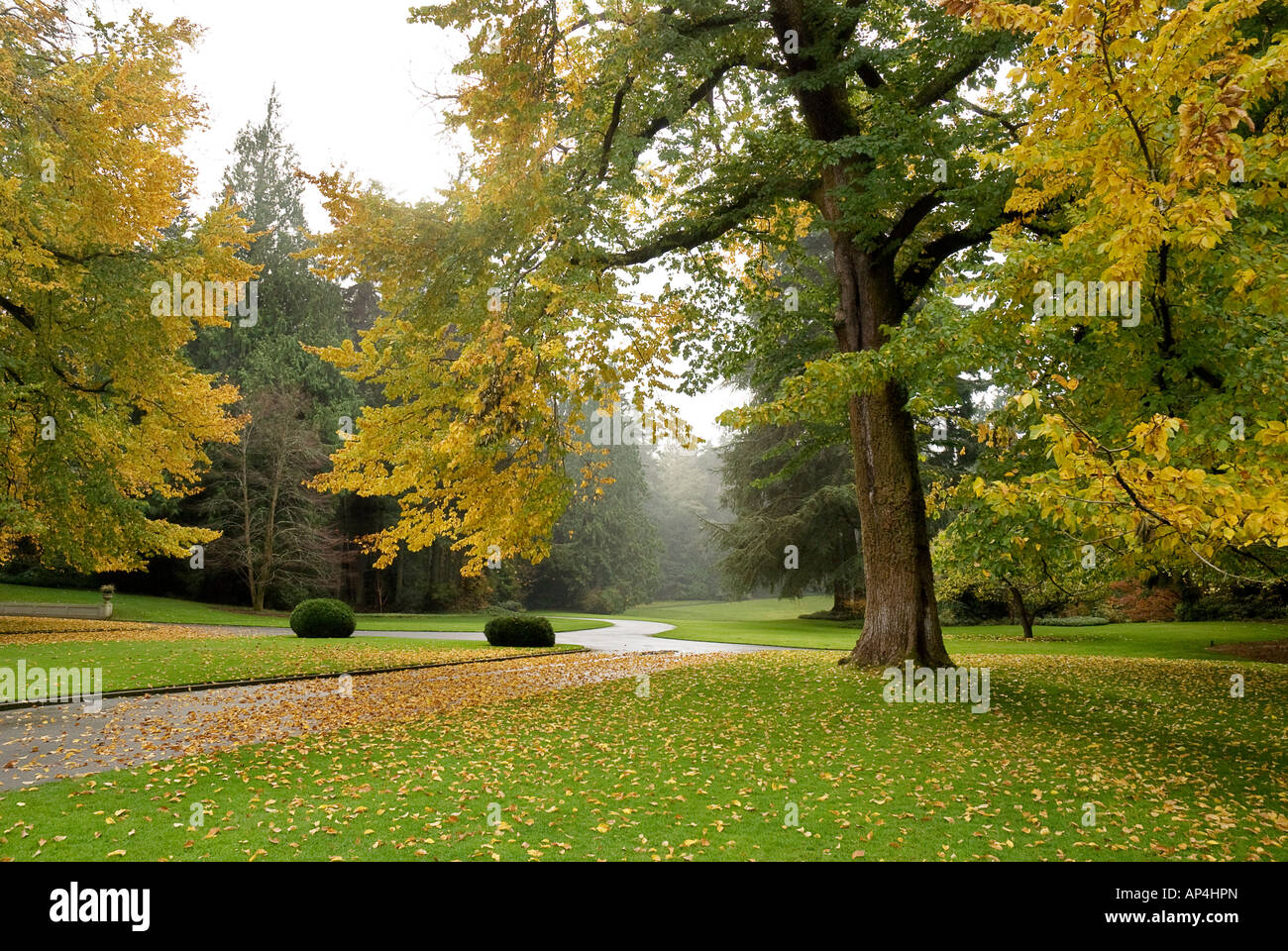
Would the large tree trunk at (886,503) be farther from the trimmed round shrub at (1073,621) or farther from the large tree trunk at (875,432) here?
the trimmed round shrub at (1073,621)

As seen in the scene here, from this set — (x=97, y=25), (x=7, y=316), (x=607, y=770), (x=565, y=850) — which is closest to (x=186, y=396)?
(x=7, y=316)

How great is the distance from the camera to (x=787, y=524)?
1287 inches

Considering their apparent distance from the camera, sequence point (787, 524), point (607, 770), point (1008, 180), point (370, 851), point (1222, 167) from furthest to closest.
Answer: point (787, 524), point (1008, 180), point (607, 770), point (370, 851), point (1222, 167)

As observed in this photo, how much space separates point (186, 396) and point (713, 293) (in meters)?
12.0

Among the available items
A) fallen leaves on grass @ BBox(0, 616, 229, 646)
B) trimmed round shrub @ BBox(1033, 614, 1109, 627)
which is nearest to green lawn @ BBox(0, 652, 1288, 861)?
fallen leaves on grass @ BBox(0, 616, 229, 646)

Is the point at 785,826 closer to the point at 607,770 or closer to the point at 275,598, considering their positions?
the point at 607,770

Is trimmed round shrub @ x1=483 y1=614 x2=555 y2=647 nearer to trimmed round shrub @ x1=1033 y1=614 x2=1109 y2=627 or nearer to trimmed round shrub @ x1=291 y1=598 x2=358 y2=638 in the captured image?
trimmed round shrub @ x1=291 y1=598 x2=358 y2=638

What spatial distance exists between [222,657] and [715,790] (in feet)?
40.7

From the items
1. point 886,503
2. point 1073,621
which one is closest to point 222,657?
point 886,503

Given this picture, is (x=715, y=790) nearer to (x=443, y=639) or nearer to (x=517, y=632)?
(x=517, y=632)

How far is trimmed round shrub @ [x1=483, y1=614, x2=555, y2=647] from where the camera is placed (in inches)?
802

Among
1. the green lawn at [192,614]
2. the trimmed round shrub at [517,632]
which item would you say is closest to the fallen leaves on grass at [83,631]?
the green lawn at [192,614]

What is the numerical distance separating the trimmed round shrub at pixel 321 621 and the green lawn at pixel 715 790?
41.8 feet

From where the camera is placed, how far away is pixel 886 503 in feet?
38.9
